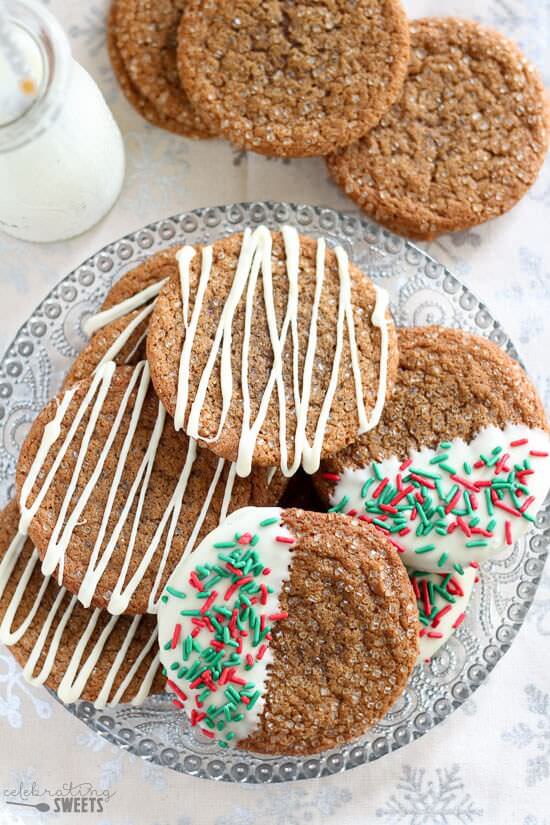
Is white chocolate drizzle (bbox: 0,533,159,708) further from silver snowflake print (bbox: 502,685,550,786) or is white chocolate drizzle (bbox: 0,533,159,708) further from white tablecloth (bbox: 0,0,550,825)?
silver snowflake print (bbox: 502,685,550,786)

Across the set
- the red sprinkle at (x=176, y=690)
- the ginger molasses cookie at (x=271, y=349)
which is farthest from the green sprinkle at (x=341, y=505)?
the red sprinkle at (x=176, y=690)

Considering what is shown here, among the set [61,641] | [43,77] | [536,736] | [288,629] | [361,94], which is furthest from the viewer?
[536,736]

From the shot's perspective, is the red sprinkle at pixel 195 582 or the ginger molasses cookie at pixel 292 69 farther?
the ginger molasses cookie at pixel 292 69

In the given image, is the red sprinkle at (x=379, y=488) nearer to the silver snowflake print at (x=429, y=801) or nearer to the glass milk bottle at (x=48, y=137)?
the silver snowflake print at (x=429, y=801)

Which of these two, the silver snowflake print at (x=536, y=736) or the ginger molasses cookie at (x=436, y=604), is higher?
the ginger molasses cookie at (x=436, y=604)

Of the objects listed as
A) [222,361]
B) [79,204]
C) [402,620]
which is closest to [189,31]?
[79,204]

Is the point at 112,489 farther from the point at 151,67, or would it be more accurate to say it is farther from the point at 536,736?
the point at 536,736

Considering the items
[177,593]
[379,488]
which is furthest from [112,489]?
[379,488]
